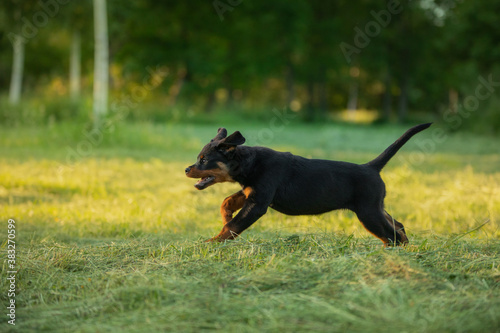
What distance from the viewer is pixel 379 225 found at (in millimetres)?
4105

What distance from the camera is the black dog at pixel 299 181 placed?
4.12m

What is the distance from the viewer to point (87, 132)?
12.8 metres

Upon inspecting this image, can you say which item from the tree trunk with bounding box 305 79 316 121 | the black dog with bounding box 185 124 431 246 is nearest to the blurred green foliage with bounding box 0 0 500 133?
the tree trunk with bounding box 305 79 316 121

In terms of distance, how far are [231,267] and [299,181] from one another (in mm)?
1143

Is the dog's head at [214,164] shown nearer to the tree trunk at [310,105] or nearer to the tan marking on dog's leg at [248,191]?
the tan marking on dog's leg at [248,191]

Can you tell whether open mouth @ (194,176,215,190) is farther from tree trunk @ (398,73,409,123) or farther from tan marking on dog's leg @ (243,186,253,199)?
tree trunk @ (398,73,409,123)

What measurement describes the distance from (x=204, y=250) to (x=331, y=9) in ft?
117

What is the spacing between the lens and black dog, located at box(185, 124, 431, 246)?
4125 mm

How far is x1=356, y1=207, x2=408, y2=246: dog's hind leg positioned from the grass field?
15 centimetres

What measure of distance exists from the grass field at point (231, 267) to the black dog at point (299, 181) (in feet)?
0.81

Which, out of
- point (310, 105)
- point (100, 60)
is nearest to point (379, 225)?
point (100, 60)

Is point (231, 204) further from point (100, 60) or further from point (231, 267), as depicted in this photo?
point (100, 60)

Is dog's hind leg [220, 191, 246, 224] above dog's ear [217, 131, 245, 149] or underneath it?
underneath

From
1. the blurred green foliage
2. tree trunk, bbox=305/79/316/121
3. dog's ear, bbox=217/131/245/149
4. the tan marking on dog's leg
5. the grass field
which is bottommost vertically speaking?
the grass field
